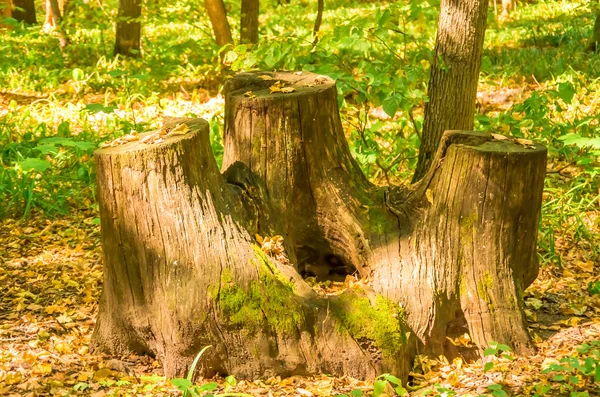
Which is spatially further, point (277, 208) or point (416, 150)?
point (416, 150)

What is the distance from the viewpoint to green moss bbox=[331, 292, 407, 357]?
3.49m

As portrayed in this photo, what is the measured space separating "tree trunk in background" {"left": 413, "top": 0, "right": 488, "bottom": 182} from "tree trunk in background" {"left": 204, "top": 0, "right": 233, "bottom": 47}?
189 inches

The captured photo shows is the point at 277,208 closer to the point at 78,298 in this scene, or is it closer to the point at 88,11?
the point at 78,298

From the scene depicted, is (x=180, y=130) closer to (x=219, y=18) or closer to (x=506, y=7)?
(x=219, y=18)

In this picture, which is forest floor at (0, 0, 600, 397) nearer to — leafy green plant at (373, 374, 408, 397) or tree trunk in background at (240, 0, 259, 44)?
leafy green plant at (373, 374, 408, 397)

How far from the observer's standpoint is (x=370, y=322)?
3.50 meters

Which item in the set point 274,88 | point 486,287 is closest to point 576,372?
point 486,287

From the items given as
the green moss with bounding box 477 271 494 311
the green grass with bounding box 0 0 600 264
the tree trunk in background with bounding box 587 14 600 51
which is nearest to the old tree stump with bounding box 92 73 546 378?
the green moss with bounding box 477 271 494 311

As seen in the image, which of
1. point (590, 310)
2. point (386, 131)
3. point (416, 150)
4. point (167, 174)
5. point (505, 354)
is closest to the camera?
point (167, 174)

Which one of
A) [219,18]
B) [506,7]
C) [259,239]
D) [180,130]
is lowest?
[259,239]

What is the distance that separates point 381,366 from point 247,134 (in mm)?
1500

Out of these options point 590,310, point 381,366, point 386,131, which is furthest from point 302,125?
point 386,131

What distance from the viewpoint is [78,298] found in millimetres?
4344

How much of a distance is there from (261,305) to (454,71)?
254 cm
